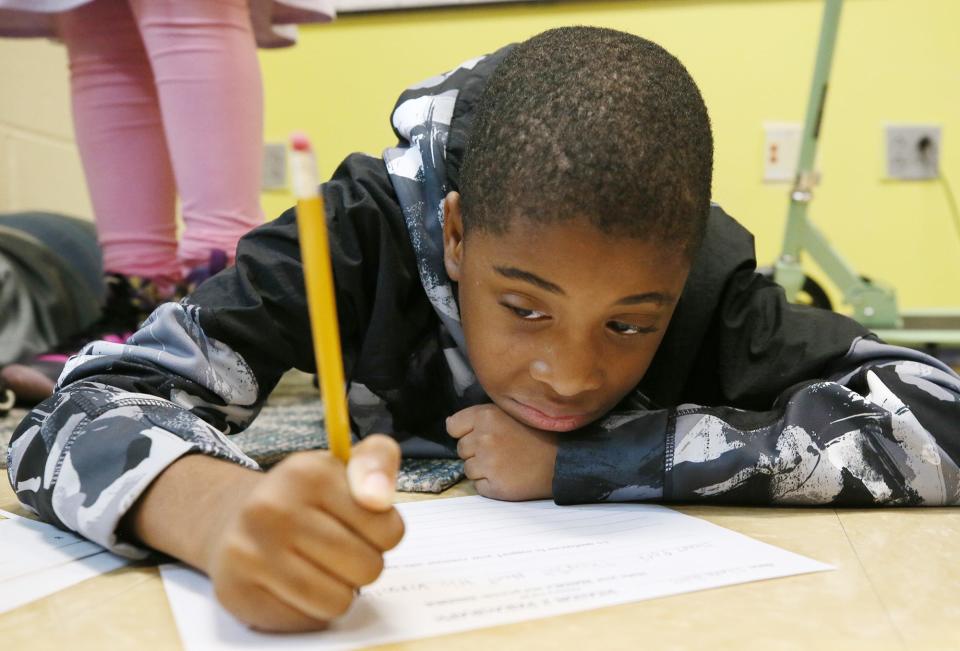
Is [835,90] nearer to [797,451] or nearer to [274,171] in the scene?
[274,171]

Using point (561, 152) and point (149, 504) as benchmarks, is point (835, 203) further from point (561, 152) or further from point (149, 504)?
point (149, 504)

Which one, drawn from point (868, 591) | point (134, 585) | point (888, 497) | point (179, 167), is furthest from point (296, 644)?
point (179, 167)

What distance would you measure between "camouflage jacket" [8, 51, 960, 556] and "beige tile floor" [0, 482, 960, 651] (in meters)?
0.09

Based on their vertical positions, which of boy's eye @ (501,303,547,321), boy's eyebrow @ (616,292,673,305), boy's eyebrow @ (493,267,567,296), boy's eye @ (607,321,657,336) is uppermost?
boy's eyebrow @ (493,267,567,296)

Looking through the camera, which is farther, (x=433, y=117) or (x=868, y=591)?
(x=433, y=117)

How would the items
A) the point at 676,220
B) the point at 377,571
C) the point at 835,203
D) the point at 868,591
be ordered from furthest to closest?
the point at 835,203 → the point at 676,220 → the point at 868,591 → the point at 377,571

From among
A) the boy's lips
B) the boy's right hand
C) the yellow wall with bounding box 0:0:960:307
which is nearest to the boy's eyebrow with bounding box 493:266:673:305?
the boy's lips

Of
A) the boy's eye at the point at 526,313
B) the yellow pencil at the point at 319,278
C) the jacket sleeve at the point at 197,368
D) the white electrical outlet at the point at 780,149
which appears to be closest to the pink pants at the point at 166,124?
the jacket sleeve at the point at 197,368

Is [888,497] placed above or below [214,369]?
below

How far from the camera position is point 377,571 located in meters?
0.42

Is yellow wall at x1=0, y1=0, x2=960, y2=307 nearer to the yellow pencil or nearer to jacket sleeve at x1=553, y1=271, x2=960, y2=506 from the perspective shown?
jacket sleeve at x1=553, y1=271, x2=960, y2=506

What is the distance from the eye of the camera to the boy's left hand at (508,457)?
2.36 ft

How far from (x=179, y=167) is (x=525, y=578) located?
85cm

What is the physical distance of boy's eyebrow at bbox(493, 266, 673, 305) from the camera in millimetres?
619
